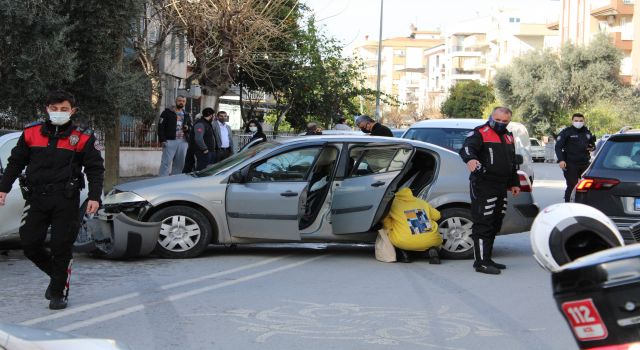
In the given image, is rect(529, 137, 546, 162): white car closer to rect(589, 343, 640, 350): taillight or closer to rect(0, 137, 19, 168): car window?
rect(0, 137, 19, 168): car window

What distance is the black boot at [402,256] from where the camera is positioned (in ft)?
33.6

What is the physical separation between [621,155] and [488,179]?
1606 mm

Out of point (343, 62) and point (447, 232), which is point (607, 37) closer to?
point (343, 62)

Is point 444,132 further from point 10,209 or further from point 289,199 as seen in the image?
point 10,209

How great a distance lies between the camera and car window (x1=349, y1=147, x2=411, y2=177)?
34.3ft

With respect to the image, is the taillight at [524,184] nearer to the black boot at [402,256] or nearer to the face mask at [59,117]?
the black boot at [402,256]

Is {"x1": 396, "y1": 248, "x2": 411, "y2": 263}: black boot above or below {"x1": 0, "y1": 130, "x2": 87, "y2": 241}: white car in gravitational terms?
below

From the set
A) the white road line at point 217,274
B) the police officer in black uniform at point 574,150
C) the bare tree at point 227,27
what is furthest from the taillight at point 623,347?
the bare tree at point 227,27

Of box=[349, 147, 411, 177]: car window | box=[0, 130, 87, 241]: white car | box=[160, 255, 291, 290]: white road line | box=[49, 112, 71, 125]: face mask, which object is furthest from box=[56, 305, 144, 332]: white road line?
box=[349, 147, 411, 177]: car window

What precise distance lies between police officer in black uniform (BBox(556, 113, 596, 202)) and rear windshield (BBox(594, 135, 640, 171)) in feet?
16.3

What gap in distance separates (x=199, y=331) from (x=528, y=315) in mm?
2645

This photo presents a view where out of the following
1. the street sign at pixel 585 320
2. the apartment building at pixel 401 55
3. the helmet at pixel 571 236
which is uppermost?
the apartment building at pixel 401 55

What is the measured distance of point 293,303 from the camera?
764cm

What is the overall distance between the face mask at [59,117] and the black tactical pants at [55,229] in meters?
0.55
